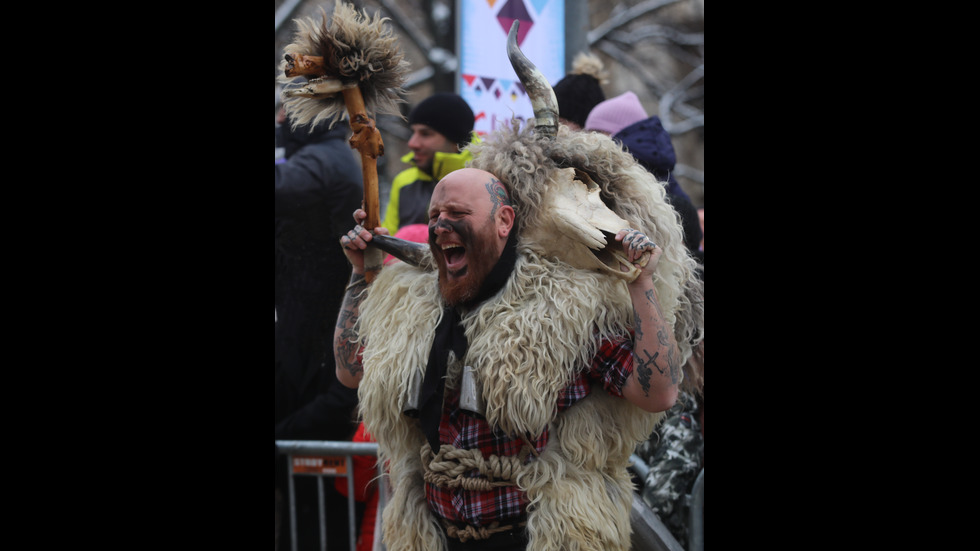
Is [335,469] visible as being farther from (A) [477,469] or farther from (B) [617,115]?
(B) [617,115]

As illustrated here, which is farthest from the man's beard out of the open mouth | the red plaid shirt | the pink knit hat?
the pink knit hat

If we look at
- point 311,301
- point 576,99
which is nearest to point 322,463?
point 311,301

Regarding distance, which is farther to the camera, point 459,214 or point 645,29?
point 645,29

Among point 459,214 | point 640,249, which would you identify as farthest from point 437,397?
point 640,249

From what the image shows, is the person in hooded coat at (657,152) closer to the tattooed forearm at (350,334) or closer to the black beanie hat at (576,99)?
the black beanie hat at (576,99)

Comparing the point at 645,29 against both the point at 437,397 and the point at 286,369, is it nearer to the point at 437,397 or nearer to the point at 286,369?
the point at 286,369

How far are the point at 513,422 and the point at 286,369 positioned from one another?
1872mm

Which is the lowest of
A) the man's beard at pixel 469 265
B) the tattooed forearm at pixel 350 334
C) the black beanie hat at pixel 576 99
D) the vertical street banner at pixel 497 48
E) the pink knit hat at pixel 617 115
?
the tattooed forearm at pixel 350 334

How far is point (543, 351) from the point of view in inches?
72.8

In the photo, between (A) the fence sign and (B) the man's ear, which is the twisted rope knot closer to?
(B) the man's ear

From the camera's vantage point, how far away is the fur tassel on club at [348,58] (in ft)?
6.55

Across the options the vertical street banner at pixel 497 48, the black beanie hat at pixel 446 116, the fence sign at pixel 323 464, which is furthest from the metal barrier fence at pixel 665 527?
the vertical street banner at pixel 497 48

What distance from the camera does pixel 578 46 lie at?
18.1 ft

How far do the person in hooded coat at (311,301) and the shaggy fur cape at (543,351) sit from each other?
4.43 ft
